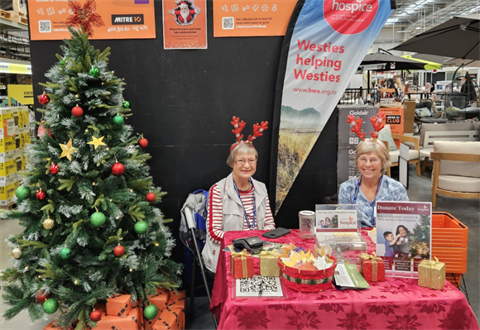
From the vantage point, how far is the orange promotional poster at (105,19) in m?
3.09

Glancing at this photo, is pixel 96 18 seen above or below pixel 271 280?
above

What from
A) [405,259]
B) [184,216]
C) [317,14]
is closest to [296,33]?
[317,14]

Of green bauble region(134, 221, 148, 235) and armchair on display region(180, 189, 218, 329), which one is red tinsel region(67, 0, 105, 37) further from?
armchair on display region(180, 189, 218, 329)

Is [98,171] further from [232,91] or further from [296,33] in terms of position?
[296,33]

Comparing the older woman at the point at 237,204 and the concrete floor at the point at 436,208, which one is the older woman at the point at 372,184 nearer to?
the older woman at the point at 237,204

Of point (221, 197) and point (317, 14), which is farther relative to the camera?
point (317, 14)

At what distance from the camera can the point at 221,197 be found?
2.86m

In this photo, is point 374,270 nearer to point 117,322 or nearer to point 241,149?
point 241,149

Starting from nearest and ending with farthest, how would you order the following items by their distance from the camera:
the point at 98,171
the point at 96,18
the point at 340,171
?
the point at 98,171, the point at 96,18, the point at 340,171

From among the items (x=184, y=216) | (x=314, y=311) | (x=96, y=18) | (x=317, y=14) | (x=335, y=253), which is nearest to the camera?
(x=314, y=311)

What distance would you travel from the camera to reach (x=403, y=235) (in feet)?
6.12

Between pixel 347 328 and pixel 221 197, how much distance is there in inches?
55.5

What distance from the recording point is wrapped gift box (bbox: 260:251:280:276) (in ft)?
6.19

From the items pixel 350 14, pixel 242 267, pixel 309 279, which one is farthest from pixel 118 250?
pixel 350 14
